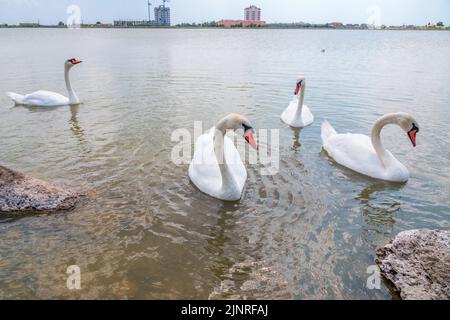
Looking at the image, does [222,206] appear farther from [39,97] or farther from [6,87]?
[6,87]

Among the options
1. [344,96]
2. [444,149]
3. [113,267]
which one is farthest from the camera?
[344,96]

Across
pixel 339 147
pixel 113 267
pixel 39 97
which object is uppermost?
pixel 39 97

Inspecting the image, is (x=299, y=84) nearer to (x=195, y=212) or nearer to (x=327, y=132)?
(x=327, y=132)

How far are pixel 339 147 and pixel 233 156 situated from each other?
2.62 metres

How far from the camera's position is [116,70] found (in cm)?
2120

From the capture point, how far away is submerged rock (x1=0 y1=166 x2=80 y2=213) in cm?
548

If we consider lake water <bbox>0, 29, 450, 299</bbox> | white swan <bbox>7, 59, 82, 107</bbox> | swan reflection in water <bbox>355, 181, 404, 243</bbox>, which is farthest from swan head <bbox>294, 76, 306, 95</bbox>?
white swan <bbox>7, 59, 82, 107</bbox>

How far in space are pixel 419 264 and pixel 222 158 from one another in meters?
3.17

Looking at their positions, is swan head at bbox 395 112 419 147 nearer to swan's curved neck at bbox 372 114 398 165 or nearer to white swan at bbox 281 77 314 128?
swan's curved neck at bbox 372 114 398 165

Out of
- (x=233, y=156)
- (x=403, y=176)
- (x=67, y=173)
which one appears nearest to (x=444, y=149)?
(x=403, y=176)

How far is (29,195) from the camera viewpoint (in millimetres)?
5586

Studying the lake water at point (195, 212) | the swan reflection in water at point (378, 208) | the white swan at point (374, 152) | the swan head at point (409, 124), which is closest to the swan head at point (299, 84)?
the lake water at point (195, 212)

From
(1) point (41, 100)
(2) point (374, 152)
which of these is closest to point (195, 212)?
(2) point (374, 152)

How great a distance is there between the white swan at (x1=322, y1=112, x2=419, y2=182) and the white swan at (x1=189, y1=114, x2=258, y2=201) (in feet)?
7.92
